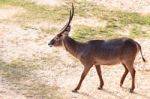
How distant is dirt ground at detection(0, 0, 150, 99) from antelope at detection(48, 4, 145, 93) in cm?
34

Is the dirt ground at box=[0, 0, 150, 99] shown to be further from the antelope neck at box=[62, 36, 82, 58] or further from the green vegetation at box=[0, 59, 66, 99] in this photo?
the antelope neck at box=[62, 36, 82, 58]

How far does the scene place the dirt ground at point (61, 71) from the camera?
1392 centimetres

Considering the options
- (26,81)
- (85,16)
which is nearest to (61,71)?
(26,81)

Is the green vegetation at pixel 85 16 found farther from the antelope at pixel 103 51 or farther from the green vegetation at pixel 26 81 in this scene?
the antelope at pixel 103 51

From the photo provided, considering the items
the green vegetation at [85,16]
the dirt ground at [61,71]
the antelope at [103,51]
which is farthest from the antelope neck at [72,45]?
the green vegetation at [85,16]

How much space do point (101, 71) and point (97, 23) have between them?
4.75 meters

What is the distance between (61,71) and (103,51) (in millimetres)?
2213

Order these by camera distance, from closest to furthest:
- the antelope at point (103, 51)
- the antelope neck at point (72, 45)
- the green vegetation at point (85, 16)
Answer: the antelope at point (103, 51) < the antelope neck at point (72, 45) < the green vegetation at point (85, 16)

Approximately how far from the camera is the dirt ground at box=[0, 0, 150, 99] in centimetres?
1392

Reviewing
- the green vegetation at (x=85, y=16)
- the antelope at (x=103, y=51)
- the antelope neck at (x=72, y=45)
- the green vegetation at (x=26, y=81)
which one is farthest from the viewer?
the green vegetation at (x=85, y=16)

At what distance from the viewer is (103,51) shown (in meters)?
13.8

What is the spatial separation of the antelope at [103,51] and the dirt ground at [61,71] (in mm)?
344

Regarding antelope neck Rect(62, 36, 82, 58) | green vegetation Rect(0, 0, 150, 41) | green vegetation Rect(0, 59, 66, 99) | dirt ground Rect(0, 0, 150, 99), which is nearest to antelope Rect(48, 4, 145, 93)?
antelope neck Rect(62, 36, 82, 58)

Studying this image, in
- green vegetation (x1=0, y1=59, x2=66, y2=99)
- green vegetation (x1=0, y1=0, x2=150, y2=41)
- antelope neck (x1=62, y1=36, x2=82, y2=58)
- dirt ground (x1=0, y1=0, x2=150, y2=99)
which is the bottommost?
green vegetation (x1=0, y1=59, x2=66, y2=99)
